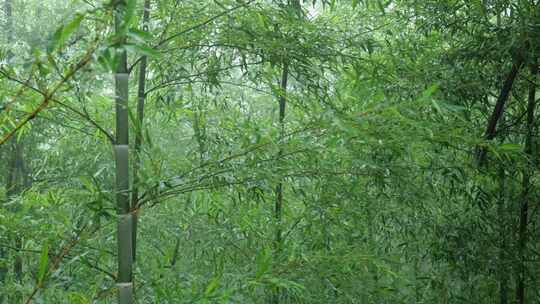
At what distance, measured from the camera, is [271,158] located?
2.53 meters

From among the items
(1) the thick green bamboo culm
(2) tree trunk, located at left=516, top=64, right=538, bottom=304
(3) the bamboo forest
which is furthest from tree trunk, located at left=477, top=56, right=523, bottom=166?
(1) the thick green bamboo culm

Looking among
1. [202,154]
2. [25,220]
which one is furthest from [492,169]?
[25,220]

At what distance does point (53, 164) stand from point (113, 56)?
323cm

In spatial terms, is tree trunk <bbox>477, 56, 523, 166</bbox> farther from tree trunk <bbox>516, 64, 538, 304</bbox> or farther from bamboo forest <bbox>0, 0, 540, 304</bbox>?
tree trunk <bbox>516, 64, 538, 304</bbox>

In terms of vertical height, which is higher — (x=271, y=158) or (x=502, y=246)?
(x=271, y=158)

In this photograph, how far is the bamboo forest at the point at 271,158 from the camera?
2.37 meters

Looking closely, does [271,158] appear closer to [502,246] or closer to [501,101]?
[501,101]

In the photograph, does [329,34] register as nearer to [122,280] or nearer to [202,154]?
[202,154]

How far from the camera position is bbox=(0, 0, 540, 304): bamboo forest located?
7.77ft

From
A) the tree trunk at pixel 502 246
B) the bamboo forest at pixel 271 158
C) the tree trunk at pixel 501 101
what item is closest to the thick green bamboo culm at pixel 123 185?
the bamboo forest at pixel 271 158

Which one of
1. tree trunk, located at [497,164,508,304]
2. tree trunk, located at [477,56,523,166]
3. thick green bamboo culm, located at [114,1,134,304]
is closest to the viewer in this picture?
thick green bamboo culm, located at [114,1,134,304]

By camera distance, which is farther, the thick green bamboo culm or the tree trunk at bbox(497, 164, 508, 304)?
the tree trunk at bbox(497, 164, 508, 304)

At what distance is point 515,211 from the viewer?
3904mm

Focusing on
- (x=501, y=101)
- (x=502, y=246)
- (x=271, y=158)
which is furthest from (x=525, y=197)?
(x=271, y=158)
